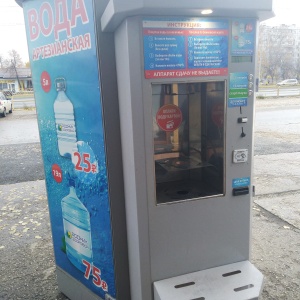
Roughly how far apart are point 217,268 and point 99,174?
998 millimetres

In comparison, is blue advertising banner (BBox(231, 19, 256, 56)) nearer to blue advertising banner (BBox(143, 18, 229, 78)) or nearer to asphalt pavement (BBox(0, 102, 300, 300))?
blue advertising banner (BBox(143, 18, 229, 78))

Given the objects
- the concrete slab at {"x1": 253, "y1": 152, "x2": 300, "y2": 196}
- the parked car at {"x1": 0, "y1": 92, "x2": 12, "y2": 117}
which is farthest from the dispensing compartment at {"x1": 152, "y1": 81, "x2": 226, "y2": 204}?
the parked car at {"x1": 0, "y1": 92, "x2": 12, "y2": 117}

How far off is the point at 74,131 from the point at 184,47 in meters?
0.91

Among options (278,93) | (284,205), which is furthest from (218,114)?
(278,93)

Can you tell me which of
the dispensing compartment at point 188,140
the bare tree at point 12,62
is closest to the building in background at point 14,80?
the bare tree at point 12,62

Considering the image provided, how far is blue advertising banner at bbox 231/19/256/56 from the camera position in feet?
6.20

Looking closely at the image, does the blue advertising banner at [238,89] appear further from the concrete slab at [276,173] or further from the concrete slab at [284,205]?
the concrete slab at [276,173]

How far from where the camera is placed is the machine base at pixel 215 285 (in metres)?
1.93

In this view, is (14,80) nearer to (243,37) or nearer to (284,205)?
(284,205)

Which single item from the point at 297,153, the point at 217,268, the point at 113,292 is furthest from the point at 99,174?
the point at 297,153

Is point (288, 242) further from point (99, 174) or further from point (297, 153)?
point (297, 153)

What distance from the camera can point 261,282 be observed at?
2.01m

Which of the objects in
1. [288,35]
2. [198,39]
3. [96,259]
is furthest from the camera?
[288,35]

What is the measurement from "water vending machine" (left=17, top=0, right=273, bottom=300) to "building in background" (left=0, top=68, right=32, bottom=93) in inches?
1946
